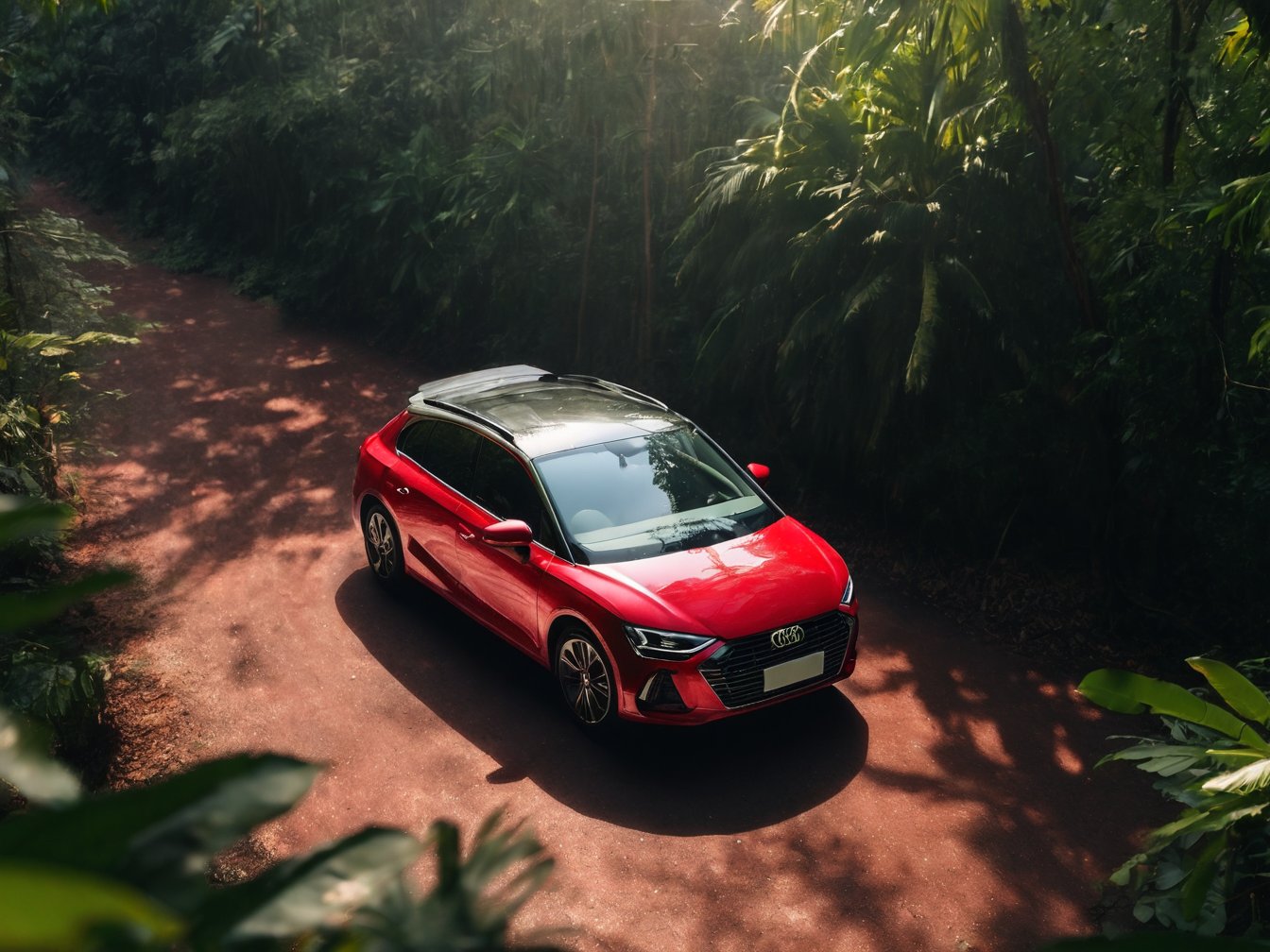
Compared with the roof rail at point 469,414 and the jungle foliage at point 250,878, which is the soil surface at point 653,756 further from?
the jungle foliage at point 250,878

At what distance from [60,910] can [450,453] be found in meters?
8.37

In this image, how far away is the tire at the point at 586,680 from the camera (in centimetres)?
710

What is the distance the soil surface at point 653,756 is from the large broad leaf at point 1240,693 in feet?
8.12

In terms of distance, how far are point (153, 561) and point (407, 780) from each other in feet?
14.2

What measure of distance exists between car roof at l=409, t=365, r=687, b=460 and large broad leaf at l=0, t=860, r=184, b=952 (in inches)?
296

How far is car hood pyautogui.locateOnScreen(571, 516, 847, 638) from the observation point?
22.6ft

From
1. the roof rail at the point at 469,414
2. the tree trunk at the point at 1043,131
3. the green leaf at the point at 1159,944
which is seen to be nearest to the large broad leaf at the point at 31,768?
the green leaf at the point at 1159,944

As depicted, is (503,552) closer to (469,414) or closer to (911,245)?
(469,414)

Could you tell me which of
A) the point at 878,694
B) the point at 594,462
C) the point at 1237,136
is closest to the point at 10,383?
the point at 594,462

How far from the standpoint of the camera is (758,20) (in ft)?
44.0

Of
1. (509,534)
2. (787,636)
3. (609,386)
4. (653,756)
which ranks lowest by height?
(653,756)

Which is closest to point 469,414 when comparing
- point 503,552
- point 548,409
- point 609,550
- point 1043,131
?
point 548,409

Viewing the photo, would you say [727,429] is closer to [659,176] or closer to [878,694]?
[659,176]

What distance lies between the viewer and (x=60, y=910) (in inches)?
16.8
